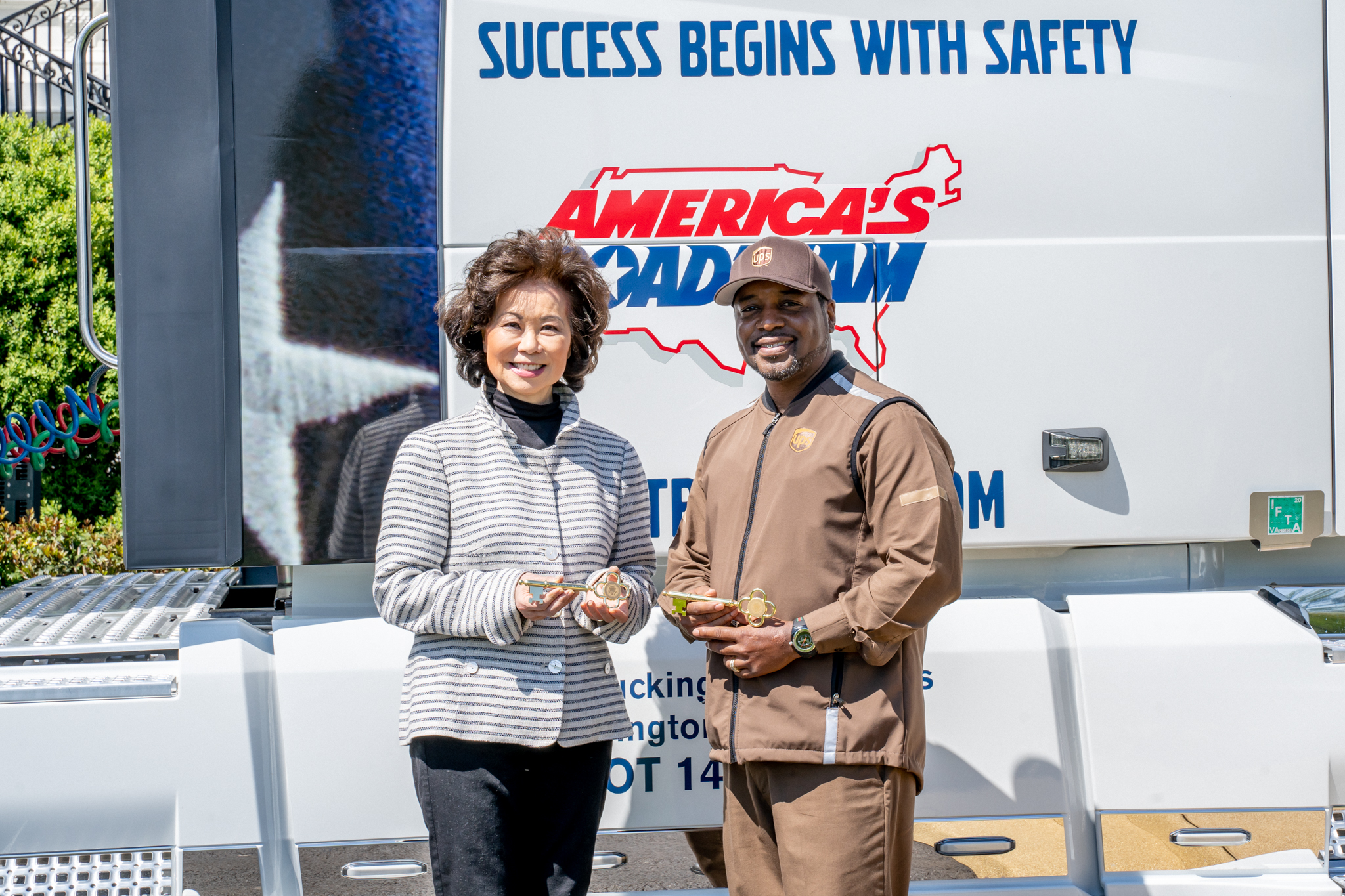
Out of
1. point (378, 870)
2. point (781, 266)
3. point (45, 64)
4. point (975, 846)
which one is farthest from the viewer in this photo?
point (45, 64)

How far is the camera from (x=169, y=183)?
6.76 ft

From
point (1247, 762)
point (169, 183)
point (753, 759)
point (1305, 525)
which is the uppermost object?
point (169, 183)

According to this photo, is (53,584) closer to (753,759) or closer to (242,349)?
(242,349)

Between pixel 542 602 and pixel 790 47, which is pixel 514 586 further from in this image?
pixel 790 47

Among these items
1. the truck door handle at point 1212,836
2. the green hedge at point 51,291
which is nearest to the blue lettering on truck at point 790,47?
the truck door handle at point 1212,836

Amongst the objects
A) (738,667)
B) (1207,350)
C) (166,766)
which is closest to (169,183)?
(166,766)

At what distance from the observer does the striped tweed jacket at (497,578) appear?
1.69m

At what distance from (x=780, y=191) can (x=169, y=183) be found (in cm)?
127

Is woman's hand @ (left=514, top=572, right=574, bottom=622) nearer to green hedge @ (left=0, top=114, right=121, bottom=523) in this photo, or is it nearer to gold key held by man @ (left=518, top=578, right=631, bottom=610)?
gold key held by man @ (left=518, top=578, right=631, bottom=610)

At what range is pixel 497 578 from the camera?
1.69m

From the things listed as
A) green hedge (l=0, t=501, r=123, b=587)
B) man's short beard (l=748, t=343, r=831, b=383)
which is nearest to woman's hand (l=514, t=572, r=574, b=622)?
man's short beard (l=748, t=343, r=831, b=383)

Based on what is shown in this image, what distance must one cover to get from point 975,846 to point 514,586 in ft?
4.07

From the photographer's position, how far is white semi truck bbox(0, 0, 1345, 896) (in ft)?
6.77

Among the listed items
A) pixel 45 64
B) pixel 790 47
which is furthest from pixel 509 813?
pixel 45 64
